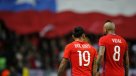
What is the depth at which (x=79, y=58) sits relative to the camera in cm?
1423

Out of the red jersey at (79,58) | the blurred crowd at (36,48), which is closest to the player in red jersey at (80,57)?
the red jersey at (79,58)

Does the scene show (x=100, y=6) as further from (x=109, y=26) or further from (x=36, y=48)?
(x=109, y=26)

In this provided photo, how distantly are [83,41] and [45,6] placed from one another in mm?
12045

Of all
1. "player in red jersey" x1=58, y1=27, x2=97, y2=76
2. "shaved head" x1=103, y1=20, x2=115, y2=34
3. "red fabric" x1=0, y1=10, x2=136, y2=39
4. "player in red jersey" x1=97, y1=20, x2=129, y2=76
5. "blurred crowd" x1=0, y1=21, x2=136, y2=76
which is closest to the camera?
"player in red jersey" x1=58, y1=27, x2=97, y2=76

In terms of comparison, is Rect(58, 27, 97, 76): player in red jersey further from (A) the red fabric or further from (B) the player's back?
(A) the red fabric

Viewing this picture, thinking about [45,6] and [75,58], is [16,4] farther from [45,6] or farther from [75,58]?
[75,58]

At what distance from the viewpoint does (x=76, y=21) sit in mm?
25859

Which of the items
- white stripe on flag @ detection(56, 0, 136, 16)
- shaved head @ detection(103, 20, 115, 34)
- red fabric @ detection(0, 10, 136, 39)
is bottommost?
shaved head @ detection(103, 20, 115, 34)

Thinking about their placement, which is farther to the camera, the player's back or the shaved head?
the shaved head

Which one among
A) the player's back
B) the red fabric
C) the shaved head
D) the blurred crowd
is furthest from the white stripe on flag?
the player's back

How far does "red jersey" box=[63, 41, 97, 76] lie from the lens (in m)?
14.2

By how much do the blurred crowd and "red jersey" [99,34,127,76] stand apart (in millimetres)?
9854

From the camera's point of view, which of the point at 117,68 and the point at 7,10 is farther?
the point at 7,10

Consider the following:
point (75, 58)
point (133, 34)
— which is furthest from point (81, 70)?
point (133, 34)
